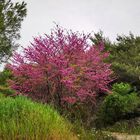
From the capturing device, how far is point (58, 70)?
1758 centimetres

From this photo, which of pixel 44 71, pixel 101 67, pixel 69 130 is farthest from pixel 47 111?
pixel 101 67

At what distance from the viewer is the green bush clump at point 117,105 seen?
19.7m

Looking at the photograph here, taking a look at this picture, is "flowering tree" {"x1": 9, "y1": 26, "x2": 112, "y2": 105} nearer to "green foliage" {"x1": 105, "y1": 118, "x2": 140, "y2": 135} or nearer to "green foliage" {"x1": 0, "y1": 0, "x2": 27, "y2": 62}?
"green foliage" {"x1": 105, "y1": 118, "x2": 140, "y2": 135}

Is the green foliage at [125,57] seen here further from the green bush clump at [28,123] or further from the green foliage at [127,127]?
the green bush clump at [28,123]

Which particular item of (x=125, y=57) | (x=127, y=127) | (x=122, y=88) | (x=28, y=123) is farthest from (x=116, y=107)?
(x=28, y=123)

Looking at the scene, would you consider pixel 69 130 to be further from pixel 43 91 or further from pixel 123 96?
pixel 123 96

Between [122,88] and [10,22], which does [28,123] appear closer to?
[122,88]

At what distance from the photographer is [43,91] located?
→ 1834 cm

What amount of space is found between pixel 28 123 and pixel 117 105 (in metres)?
7.99

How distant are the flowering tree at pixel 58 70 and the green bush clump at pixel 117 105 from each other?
114cm

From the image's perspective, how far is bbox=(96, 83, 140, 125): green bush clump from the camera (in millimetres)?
19672

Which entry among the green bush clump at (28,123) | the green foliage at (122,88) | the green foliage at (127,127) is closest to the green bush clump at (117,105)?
the green foliage at (122,88)

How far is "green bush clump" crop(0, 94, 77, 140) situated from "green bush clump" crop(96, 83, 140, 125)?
22.4 feet

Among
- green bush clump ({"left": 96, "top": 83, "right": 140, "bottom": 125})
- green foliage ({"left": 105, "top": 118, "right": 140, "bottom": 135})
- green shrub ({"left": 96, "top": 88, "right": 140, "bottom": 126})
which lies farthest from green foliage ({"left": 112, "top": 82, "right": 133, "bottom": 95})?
green foliage ({"left": 105, "top": 118, "right": 140, "bottom": 135})
